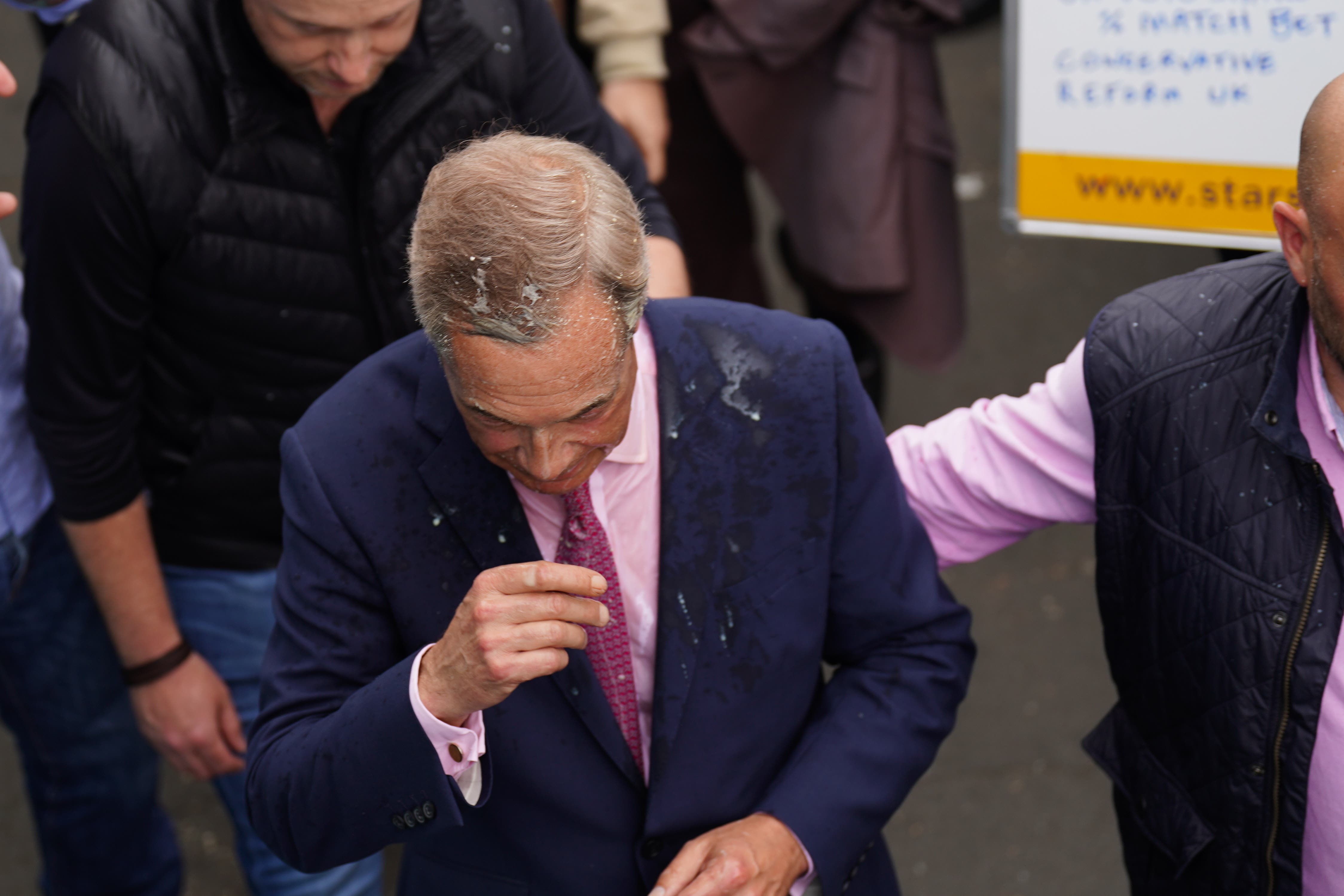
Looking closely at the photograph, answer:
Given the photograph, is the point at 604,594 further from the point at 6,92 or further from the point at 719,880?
the point at 6,92

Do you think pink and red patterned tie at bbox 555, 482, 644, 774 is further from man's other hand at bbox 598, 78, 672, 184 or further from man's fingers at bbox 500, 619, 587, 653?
man's other hand at bbox 598, 78, 672, 184

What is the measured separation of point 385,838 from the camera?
5.84 ft

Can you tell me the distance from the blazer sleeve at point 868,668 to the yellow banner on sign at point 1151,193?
94cm

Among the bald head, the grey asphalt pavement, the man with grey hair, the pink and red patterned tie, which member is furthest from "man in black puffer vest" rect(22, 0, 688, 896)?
the grey asphalt pavement

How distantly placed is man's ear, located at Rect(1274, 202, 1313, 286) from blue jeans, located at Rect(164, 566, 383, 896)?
1.66m

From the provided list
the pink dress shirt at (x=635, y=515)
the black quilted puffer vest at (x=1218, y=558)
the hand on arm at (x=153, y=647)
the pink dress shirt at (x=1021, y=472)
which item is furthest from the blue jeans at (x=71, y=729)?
the black quilted puffer vest at (x=1218, y=558)

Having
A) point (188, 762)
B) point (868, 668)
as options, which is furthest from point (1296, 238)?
point (188, 762)

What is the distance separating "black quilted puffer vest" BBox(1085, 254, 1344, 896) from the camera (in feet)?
5.82

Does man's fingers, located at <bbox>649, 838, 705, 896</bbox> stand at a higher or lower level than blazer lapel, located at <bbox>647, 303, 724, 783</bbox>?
lower

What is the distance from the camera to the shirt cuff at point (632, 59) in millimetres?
3285

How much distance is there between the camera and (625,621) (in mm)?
1867

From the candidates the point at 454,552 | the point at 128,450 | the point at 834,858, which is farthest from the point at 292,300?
the point at 834,858

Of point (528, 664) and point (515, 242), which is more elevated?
point (515, 242)

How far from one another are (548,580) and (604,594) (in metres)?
0.27
